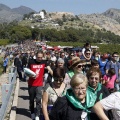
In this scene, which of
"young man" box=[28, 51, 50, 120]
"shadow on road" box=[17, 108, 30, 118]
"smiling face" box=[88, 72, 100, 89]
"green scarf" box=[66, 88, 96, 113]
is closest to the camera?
"green scarf" box=[66, 88, 96, 113]

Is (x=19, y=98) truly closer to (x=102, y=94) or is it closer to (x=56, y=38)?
(x=102, y=94)

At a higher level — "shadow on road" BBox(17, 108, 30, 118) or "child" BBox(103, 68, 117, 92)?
"child" BBox(103, 68, 117, 92)

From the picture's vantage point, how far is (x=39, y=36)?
497 ft

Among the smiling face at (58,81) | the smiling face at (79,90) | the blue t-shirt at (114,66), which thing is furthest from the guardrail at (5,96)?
the blue t-shirt at (114,66)

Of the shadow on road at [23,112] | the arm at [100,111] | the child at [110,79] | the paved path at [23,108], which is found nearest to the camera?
the arm at [100,111]

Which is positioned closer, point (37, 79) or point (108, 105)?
point (108, 105)

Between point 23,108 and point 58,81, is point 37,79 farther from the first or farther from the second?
point 58,81

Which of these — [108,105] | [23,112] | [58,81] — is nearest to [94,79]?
[58,81]

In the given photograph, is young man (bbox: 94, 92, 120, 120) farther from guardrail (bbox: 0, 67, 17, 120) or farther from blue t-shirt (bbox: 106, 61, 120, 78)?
blue t-shirt (bbox: 106, 61, 120, 78)

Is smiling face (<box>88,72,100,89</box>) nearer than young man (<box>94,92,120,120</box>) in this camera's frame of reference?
No

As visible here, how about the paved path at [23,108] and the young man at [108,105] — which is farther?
the paved path at [23,108]

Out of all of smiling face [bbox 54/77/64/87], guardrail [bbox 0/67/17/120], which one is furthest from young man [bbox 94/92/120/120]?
guardrail [bbox 0/67/17/120]

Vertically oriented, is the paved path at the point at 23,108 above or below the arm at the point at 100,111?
below

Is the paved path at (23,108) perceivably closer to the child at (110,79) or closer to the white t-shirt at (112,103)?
the child at (110,79)
